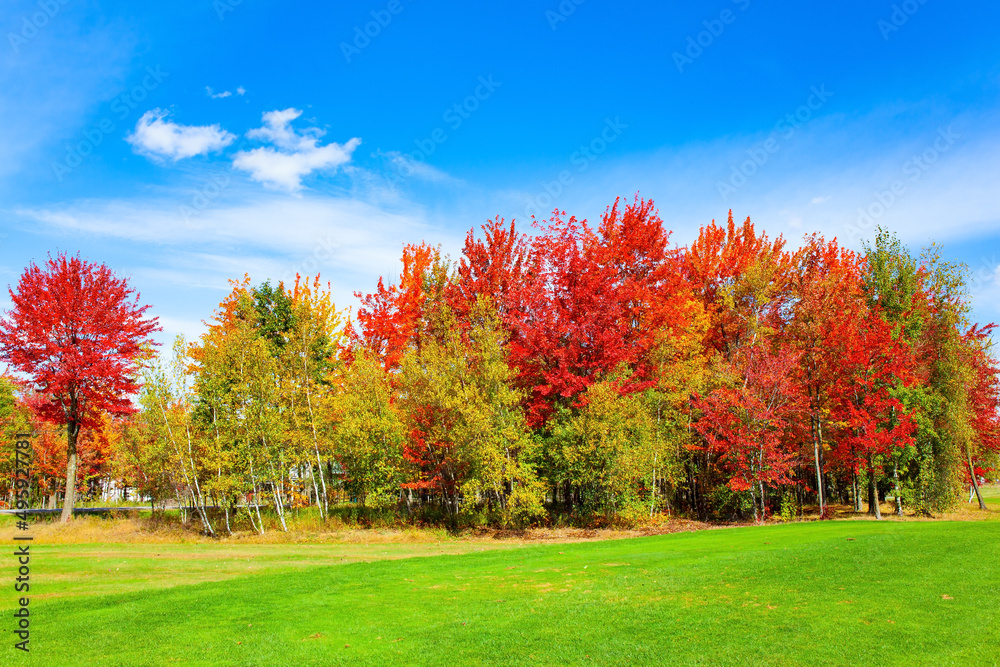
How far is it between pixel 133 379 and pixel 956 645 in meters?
33.6

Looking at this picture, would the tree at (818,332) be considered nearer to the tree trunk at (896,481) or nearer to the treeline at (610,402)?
the treeline at (610,402)

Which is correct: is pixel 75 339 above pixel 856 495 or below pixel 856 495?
above

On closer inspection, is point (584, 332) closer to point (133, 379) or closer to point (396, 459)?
point (396, 459)

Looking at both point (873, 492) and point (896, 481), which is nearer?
point (873, 492)

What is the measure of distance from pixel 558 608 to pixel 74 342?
29.8 m

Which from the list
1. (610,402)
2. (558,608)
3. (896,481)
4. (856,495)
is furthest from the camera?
(856,495)

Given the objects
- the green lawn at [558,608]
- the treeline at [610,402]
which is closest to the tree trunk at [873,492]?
the treeline at [610,402]

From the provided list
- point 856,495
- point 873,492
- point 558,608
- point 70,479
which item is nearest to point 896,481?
point 873,492

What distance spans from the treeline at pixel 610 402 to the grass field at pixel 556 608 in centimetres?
990

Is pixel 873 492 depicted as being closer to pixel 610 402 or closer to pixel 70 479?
pixel 610 402

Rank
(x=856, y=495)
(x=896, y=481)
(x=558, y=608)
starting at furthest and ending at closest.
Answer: (x=856, y=495) → (x=896, y=481) → (x=558, y=608)

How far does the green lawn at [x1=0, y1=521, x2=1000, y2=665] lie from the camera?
26.0ft

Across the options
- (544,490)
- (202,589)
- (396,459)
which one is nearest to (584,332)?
(544,490)

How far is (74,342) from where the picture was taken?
29062mm
